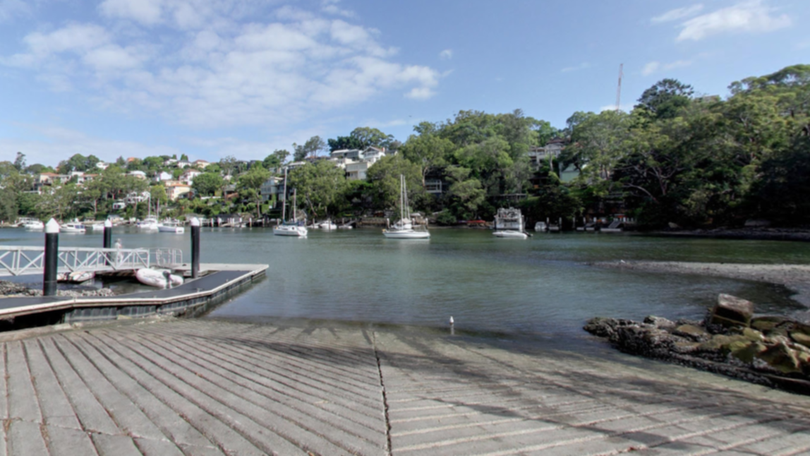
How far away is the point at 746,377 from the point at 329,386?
Answer: 6.43 metres

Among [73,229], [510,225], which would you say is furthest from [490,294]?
[73,229]

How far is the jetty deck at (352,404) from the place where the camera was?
3141 millimetres

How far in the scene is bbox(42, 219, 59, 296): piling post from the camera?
33.8 feet

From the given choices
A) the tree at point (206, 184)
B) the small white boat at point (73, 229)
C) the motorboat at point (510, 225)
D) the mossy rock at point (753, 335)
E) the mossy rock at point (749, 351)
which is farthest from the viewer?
the tree at point (206, 184)

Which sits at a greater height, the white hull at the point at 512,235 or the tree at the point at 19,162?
the tree at the point at 19,162

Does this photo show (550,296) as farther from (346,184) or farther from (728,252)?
(346,184)

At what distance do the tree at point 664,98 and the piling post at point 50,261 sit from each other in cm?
8366

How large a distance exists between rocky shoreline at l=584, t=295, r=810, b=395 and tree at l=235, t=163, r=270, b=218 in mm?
97374

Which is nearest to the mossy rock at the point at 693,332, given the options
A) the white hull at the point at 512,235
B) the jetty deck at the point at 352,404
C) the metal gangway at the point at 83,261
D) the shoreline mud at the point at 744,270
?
the jetty deck at the point at 352,404

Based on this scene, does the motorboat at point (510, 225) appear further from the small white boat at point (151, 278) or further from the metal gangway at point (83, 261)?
the small white boat at point (151, 278)

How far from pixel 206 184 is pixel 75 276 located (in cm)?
10701

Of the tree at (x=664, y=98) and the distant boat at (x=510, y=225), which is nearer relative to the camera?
the distant boat at (x=510, y=225)

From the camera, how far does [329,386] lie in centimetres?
454

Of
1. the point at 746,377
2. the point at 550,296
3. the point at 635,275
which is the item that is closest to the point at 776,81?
the point at 635,275
